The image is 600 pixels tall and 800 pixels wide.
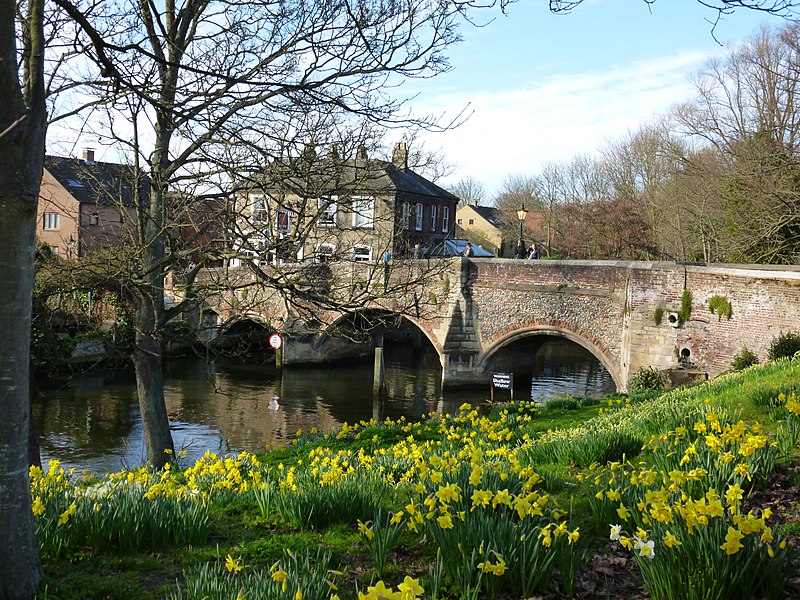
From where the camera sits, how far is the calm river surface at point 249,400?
19125 millimetres

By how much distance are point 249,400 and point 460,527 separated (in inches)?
885

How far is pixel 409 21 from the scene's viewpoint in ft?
25.1

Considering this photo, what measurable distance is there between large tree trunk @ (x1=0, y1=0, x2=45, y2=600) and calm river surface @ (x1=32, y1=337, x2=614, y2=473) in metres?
12.7

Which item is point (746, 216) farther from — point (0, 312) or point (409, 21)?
point (0, 312)

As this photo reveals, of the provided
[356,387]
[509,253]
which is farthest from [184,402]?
[509,253]

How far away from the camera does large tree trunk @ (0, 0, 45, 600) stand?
3570 millimetres

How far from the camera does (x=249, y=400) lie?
25406 mm

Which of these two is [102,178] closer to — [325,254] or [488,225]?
[325,254]

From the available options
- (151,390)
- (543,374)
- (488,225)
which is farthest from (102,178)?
(488,225)

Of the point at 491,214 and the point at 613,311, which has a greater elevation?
the point at 491,214

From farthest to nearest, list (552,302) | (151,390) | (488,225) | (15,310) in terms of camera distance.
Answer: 1. (488,225)
2. (552,302)
3. (151,390)
4. (15,310)

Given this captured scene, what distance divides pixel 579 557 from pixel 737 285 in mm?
16864

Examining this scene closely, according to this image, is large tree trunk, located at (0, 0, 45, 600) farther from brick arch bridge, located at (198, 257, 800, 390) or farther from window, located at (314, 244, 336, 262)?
brick arch bridge, located at (198, 257, 800, 390)

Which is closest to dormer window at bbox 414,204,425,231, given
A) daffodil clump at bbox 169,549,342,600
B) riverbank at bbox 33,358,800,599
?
riverbank at bbox 33,358,800,599
